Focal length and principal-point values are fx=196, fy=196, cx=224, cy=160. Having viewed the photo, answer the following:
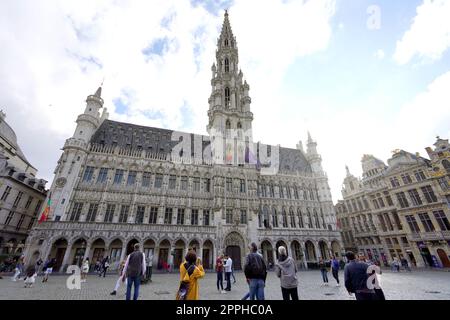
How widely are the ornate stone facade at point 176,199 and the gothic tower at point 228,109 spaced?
25 centimetres

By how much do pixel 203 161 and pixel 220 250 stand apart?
1401 centimetres

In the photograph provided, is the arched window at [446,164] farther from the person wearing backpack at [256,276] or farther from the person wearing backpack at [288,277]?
the person wearing backpack at [256,276]

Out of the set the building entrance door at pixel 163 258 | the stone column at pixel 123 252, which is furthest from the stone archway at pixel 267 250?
the stone column at pixel 123 252

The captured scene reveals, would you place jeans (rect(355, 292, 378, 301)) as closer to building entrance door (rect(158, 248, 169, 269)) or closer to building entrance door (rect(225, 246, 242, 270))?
building entrance door (rect(225, 246, 242, 270))

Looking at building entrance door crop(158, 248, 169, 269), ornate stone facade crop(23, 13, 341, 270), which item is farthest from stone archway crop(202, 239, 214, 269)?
building entrance door crop(158, 248, 169, 269)

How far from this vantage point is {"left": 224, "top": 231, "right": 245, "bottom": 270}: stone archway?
89.6ft

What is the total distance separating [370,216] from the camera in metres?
35.9

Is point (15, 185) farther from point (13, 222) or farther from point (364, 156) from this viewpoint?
point (364, 156)

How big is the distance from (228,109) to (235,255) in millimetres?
26058

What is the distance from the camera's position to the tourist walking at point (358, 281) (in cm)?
458

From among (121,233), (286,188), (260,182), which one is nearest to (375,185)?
(286,188)

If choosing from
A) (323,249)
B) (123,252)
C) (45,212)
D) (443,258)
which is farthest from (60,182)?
(443,258)

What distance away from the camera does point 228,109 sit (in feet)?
128

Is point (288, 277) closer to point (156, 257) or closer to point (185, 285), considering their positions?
point (185, 285)
